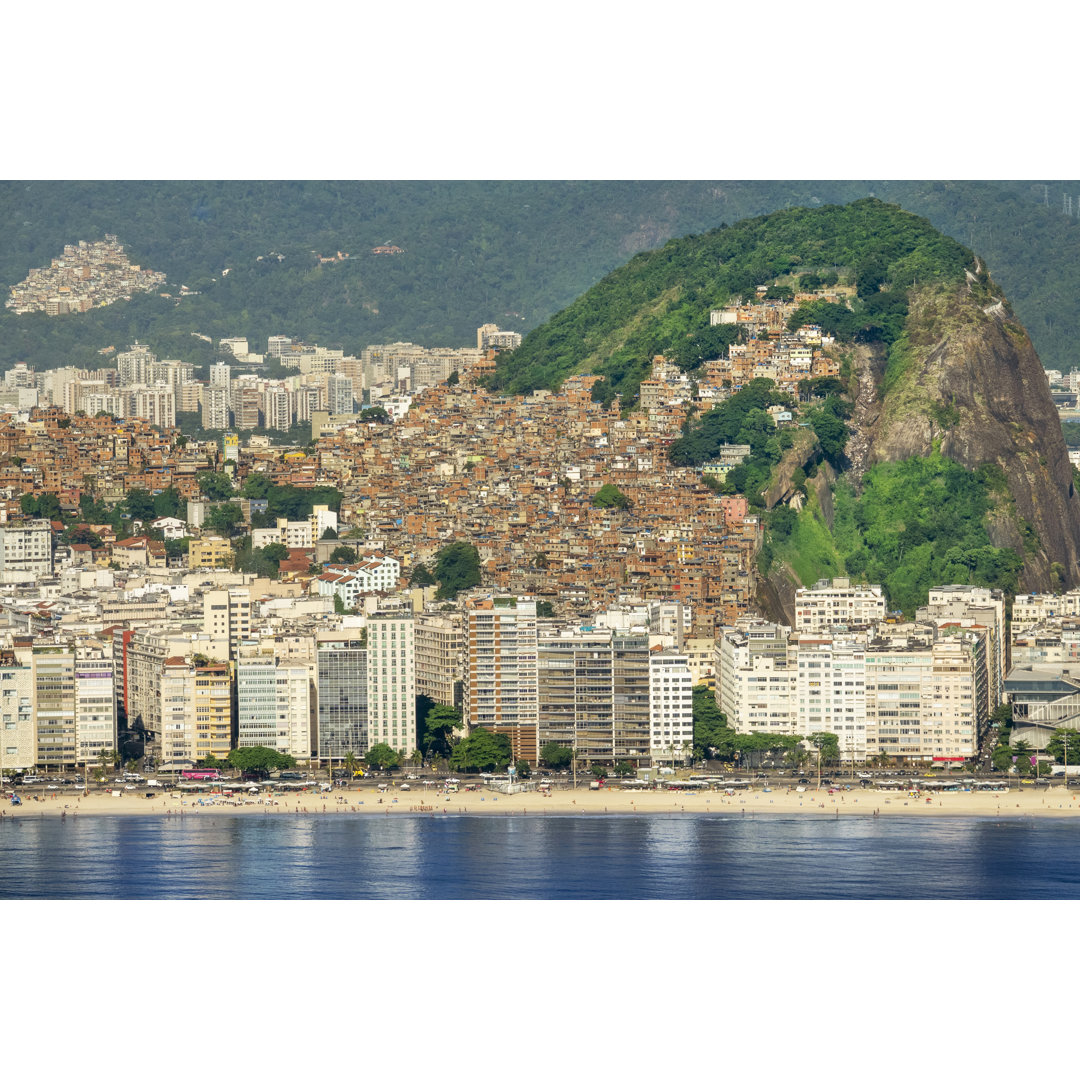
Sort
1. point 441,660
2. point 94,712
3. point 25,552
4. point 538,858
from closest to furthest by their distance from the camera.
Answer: point 538,858, point 94,712, point 441,660, point 25,552

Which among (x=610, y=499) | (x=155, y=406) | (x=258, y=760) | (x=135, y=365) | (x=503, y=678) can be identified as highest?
(x=135, y=365)

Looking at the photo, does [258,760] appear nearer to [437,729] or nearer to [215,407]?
[437,729]

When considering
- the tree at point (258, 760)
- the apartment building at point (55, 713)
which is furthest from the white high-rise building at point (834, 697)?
the apartment building at point (55, 713)

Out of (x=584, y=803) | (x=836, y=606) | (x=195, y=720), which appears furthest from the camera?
(x=836, y=606)

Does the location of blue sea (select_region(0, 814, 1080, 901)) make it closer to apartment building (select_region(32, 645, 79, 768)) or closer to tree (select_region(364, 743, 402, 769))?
tree (select_region(364, 743, 402, 769))

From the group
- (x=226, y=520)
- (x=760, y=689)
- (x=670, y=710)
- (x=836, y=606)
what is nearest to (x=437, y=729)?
(x=670, y=710)

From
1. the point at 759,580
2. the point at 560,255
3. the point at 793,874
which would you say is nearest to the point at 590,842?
the point at 793,874
